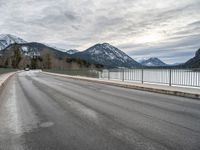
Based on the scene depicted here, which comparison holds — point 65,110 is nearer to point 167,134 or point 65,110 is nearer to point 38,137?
point 38,137

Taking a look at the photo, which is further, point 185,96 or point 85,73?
point 85,73

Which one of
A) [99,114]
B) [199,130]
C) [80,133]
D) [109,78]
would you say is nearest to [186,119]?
[199,130]

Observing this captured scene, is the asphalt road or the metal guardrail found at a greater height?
the metal guardrail

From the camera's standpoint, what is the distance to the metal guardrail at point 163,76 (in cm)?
1603

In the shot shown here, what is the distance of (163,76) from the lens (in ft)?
61.2

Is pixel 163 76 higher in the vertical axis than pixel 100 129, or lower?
higher

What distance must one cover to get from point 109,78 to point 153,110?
68.8 ft

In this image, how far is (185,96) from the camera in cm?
1316

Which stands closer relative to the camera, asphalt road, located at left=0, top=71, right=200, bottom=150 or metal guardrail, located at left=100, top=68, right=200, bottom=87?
asphalt road, located at left=0, top=71, right=200, bottom=150

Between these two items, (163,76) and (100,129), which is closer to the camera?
(100,129)

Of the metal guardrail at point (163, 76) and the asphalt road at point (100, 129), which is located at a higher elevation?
the metal guardrail at point (163, 76)

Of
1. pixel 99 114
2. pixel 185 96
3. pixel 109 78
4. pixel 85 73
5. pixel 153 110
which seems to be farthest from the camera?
pixel 85 73

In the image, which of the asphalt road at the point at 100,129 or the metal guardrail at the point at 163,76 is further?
the metal guardrail at the point at 163,76

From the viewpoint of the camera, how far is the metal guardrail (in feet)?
52.6
